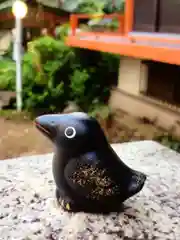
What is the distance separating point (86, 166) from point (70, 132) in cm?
18

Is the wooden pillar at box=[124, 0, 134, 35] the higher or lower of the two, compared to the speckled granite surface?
higher

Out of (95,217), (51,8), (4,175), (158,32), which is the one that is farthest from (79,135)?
(51,8)

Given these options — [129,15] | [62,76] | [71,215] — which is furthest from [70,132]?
[62,76]

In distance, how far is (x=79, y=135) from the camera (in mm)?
1723

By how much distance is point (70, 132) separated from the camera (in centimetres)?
173

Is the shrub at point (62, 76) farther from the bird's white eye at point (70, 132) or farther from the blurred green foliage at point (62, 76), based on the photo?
the bird's white eye at point (70, 132)

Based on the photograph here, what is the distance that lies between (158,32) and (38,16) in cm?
358

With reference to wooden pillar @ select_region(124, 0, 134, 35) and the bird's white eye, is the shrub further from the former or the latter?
the bird's white eye

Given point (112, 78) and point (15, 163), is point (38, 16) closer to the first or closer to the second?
point (112, 78)

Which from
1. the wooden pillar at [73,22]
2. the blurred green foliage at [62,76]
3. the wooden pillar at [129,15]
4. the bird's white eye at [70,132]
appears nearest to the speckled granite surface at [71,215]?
the bird's white eye at [70,132]

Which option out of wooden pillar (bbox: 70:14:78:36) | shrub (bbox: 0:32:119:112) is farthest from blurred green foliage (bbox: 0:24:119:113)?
wooden pillar (bbox: 70:14:78:36)

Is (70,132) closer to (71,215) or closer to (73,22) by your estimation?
(71,215)

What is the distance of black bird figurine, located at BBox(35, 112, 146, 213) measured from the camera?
1.75 meters

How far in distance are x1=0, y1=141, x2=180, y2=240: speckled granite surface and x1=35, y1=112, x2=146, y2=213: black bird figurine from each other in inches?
4.5
